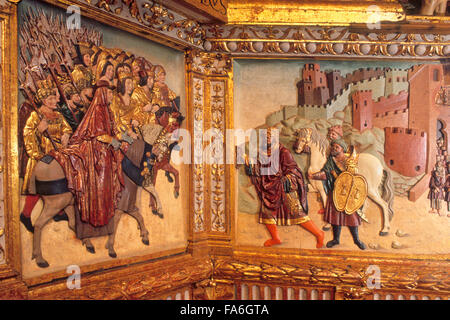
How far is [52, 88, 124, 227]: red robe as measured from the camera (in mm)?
3164

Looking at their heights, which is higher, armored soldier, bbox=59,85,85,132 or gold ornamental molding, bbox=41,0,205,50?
gold ornamental molding, bbox=41,0,205,50

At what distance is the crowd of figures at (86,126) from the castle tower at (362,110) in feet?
5.96

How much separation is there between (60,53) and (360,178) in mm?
2978

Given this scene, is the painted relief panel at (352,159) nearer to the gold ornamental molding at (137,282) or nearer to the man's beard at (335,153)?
the man's beard at (335,153)

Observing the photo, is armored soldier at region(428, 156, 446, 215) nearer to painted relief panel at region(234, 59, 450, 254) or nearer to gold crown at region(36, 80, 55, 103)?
painted relief panel at region(234, 59, 450, 254)

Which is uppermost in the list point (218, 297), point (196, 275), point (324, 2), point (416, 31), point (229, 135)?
point (324, 2)

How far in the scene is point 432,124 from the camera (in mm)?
4316


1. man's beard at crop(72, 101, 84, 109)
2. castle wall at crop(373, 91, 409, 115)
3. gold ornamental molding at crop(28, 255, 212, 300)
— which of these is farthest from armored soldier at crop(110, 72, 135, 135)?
castle wall at crop(373, 91, 409, 115)

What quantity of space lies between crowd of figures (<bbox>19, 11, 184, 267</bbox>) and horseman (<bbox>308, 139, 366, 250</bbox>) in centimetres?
155

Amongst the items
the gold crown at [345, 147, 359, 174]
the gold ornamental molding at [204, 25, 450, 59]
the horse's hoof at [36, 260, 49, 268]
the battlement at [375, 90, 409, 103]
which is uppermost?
the gold ornamental molding at [204, 25, 450, 59]

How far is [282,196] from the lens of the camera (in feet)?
14.5

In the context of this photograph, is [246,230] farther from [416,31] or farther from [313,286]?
[416,31]

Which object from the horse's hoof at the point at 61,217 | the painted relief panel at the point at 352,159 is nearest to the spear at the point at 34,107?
the horse's hoof at the point at 61,217

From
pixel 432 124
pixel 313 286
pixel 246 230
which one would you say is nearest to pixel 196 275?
pixel 246 230
